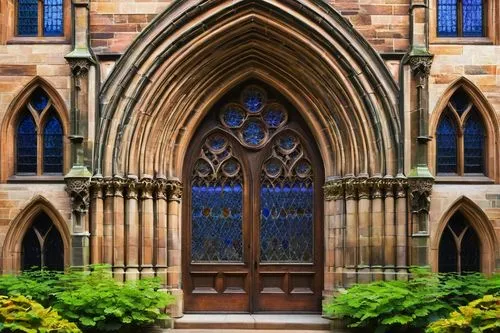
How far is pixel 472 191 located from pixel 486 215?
0.51 metres

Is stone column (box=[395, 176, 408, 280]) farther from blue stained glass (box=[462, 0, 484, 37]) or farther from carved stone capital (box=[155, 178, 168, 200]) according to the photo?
carved stone capital (box=[155, 178, 168, 200])

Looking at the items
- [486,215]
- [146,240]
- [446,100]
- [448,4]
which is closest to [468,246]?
[486,215]

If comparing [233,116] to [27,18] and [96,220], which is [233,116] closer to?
[96,220]

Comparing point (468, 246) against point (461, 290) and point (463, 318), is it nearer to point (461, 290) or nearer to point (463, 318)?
point (461, 290)

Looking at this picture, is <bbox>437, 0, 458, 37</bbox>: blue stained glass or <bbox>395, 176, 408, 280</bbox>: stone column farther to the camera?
<bbox>437, 0, 458, 37</bbox>: blue stained glass

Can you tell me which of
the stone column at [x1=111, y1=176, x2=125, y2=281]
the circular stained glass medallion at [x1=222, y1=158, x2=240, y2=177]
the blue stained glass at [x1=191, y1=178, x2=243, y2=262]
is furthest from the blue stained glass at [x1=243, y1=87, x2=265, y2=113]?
the stone column at [x1=111, y1=176, x2=125, y2=281]

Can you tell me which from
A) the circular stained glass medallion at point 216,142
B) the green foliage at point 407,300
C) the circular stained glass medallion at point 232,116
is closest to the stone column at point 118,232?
the circular stained glass medallion at point 216,142

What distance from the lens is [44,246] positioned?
14703 mm

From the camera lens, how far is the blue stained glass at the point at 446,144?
14758 millimetres

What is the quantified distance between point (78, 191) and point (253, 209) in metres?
3.52

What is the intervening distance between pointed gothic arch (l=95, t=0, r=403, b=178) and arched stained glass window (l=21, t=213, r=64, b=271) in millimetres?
1685

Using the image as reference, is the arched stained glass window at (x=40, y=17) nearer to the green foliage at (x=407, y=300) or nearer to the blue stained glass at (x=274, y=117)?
the blue stained glass at (x=274, y=117)

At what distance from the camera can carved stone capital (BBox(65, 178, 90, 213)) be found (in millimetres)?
13727

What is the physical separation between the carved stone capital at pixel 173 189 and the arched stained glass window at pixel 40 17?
3.62 meters
